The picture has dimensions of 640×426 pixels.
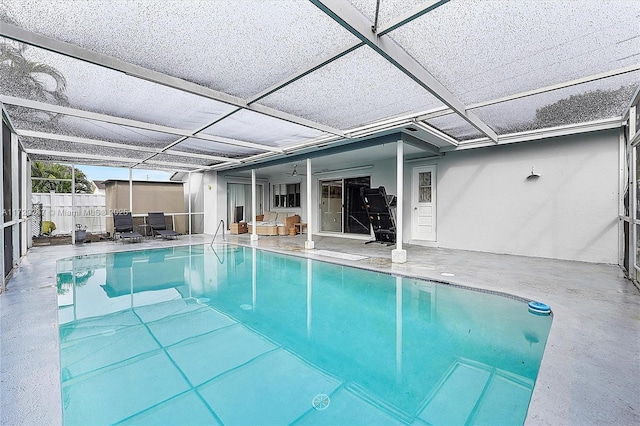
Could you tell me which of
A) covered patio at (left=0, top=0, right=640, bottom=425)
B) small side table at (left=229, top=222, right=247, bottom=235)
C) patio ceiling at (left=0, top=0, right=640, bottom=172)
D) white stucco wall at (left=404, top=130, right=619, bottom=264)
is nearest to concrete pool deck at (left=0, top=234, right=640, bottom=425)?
covered patio at (left=0, top=0, right=640, bottom=425)

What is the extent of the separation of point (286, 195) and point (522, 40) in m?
10.1

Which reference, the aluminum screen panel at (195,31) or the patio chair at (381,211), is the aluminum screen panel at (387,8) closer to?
the aluminum screen panel at (195,31)

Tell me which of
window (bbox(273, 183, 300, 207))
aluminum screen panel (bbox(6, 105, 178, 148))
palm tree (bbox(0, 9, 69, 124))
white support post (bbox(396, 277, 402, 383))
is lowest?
white support post (bbox(396, 277, 402, 383))

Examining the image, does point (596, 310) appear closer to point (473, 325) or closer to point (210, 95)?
point (473, 325)

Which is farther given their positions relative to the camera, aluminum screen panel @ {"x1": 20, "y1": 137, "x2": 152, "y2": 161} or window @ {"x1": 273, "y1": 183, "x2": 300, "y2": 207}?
window @ {"x1": 273, "y1": 183, "x2": 300, "y2": 207}

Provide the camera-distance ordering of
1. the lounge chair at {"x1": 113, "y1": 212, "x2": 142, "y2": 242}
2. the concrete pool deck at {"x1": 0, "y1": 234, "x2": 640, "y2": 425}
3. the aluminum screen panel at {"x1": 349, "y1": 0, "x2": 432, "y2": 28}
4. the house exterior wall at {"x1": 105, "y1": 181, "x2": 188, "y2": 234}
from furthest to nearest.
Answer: the house exterior wall at {"x1": 105, "y1": 181, "x2": 188, "y2": 234}
the lounge chair at {"x1": 113, "y1": 212, "x2": 142, "y2": 242}
the aluminum screen panel at {"x1": 349, "y1": 0, "x2": 432, "y2": 28}
the concrete pool deck at {"x1": 0, "y1": 234, "x2": 640, "y2": 425}

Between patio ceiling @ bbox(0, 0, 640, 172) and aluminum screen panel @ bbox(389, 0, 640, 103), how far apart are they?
0.04 feet

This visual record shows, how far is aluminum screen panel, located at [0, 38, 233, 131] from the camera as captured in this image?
9.73 ft

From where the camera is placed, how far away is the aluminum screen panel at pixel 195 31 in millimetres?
2135

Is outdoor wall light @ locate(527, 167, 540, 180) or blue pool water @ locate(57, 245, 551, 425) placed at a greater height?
outdoor wall light @ locate(527, 167, 540, 180)

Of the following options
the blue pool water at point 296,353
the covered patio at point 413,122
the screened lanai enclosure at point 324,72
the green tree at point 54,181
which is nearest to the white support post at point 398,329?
the blue pool water at point 296,353

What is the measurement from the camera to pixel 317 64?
9.59 feet

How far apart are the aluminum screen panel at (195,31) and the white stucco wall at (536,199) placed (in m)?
5.60

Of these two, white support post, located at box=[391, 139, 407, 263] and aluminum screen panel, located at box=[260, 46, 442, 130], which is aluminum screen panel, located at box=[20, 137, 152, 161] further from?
white support post, located at box=[391, 139, 407, 263]
